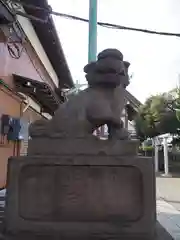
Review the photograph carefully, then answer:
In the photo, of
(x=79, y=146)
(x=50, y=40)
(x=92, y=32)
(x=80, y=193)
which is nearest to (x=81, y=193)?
(x=80, y=193)

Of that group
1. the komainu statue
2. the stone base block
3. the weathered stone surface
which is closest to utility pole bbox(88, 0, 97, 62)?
the komainu statue

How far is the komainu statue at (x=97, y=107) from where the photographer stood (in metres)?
4.14

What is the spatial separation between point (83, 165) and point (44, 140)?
0.55 m

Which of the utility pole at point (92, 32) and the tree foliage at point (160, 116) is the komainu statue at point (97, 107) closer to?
the utility pole at point (92, 32)

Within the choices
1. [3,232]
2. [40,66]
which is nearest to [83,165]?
[3,232]

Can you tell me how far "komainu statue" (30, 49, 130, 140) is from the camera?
163 inches

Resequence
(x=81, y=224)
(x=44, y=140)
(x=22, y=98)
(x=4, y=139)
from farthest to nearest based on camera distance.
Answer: (x=22, y=98)
(x=4, y=139)
(x=44, y=140)
(x=81, y=224)

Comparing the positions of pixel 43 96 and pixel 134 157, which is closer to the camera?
pixel 134 157

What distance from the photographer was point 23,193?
153 inches

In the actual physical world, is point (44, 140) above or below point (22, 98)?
below

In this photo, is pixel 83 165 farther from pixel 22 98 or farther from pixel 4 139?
pixel 22 98

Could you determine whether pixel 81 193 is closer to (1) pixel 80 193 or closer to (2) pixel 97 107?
(1) pixel 80 193

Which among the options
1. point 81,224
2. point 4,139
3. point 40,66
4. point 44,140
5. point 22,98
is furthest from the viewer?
point 40,66

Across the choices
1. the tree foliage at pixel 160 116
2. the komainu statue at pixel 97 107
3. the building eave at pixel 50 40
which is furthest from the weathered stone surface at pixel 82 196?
the tree foliage at pixel 160 116
